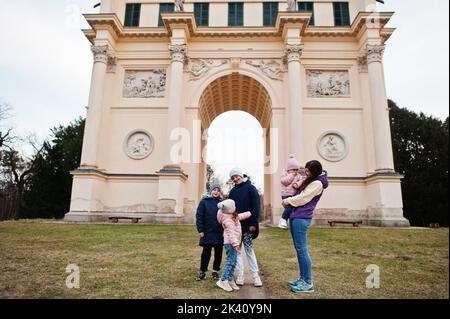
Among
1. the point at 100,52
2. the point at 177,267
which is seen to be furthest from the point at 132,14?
the point at 177,267

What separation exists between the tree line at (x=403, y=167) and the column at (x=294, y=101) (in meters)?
13.9

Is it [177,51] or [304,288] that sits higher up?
[177,51]

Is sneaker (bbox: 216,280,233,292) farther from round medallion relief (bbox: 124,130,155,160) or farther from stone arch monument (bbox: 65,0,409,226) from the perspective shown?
round medallion relief (bbox: 124,130,155,160)

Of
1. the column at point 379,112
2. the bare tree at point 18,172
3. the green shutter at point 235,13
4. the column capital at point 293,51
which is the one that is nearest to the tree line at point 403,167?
the bare tree at point 18,172

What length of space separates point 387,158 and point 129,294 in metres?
18.0

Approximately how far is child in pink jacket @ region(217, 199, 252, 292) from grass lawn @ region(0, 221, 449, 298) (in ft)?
0.90

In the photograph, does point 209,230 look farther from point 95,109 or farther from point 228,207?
point 95,109

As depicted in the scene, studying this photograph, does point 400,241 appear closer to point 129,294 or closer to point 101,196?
point 129,294

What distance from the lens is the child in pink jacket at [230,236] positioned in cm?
487

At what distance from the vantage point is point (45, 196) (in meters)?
28.7

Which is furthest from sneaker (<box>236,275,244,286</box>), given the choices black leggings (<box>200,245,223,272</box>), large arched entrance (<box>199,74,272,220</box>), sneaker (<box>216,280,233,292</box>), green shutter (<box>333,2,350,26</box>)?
green shutter (<box>333,2,350,26</box>)

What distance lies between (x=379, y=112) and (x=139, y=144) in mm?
15439

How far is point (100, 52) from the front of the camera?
20.5 metres
